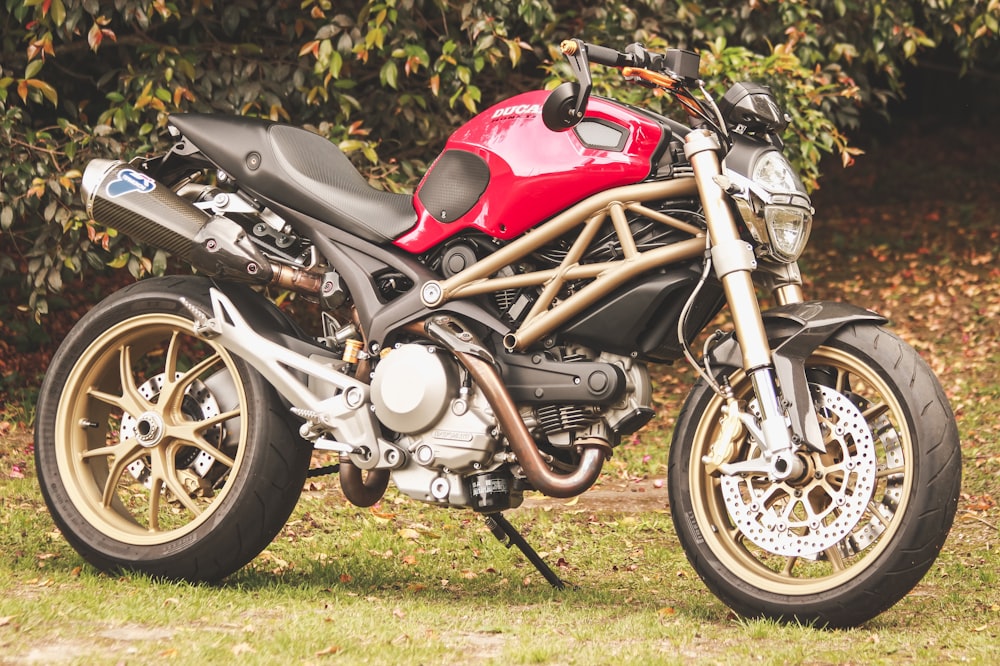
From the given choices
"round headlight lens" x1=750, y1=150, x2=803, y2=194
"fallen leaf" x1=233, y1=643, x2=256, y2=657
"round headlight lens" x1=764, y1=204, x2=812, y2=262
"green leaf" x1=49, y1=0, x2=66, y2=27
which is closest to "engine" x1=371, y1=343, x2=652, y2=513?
"round headlight lens" x1=764, y1=204, x2=812, y2=262

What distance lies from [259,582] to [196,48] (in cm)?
382

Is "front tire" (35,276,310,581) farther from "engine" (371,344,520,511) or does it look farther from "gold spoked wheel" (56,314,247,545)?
"engine" (371,344,520,511)

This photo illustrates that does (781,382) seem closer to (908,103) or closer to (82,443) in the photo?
(82,443)

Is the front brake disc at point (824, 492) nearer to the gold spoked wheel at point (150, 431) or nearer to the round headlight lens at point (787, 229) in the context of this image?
the round headlight lens at point (787, 229)

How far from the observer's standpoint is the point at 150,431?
16.2 feet

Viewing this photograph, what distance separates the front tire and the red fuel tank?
86 cm

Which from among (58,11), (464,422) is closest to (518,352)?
(464,422)

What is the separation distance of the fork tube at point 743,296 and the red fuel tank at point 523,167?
22 centimetres

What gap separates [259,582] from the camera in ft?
16.3

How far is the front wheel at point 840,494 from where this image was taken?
3.95 meters

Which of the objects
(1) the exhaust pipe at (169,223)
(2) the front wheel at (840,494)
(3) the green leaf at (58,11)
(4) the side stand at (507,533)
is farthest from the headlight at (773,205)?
(3) the green leaf at (58,11)

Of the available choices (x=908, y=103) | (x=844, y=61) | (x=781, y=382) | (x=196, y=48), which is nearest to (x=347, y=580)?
(x=781, y=382)

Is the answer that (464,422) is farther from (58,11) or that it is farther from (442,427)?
(58,11)

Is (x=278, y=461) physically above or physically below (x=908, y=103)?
below
